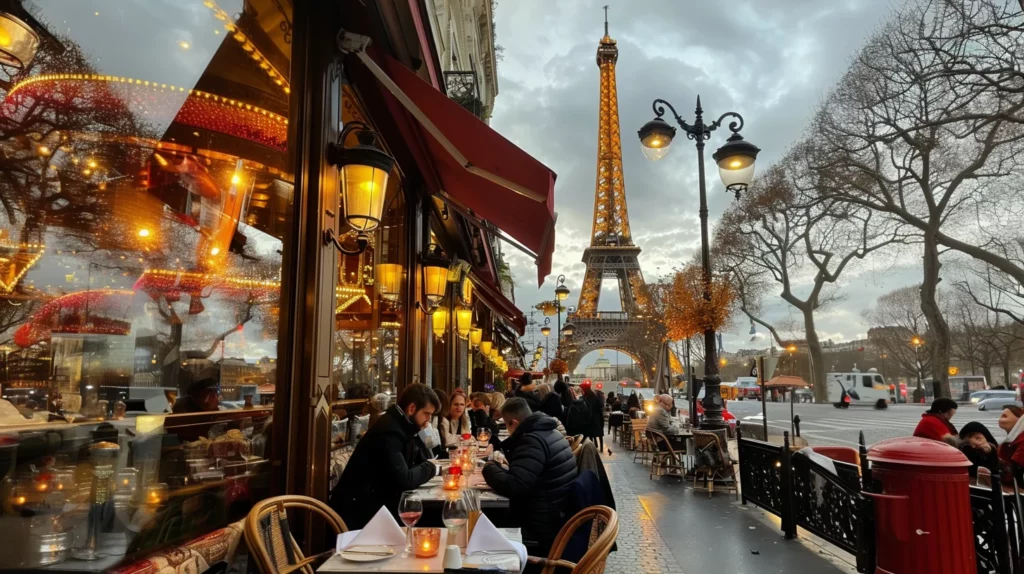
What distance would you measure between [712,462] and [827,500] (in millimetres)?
3890

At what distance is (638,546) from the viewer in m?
6.54

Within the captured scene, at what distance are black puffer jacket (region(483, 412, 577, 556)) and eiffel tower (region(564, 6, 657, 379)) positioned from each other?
3896 cm

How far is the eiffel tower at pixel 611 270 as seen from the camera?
50.3m

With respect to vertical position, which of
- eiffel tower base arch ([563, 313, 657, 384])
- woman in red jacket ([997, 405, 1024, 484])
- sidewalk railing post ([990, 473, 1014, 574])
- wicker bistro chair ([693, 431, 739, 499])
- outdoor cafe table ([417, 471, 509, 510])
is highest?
eiffel tower base arch ([563, 313, 657, 384])

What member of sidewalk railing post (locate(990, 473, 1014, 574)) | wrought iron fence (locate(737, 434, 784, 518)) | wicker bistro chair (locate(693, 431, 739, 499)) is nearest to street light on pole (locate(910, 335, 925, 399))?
wicker bistro chair (locate(693, 431, 739, 499))

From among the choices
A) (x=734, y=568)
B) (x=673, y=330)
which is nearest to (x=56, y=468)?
(x=734, y=568)

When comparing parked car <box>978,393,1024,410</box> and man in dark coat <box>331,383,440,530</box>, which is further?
parked car <box>978,393,1024,410</box>

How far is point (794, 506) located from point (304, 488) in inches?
218

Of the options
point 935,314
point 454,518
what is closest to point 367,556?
point 454,518

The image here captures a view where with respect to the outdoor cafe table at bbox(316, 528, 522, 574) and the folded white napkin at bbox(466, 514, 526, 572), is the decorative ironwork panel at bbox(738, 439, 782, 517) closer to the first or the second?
the folded white napkin at bbox(466, 514, 526, 572)

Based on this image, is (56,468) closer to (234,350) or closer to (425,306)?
(234,350)

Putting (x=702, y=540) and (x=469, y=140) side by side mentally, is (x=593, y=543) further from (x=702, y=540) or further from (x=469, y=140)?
(x=702, y=540)

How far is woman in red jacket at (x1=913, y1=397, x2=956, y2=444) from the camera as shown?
21.6 ft

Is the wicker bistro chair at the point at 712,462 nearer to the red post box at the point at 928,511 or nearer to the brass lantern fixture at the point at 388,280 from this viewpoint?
the red post box at the point at 928,511
